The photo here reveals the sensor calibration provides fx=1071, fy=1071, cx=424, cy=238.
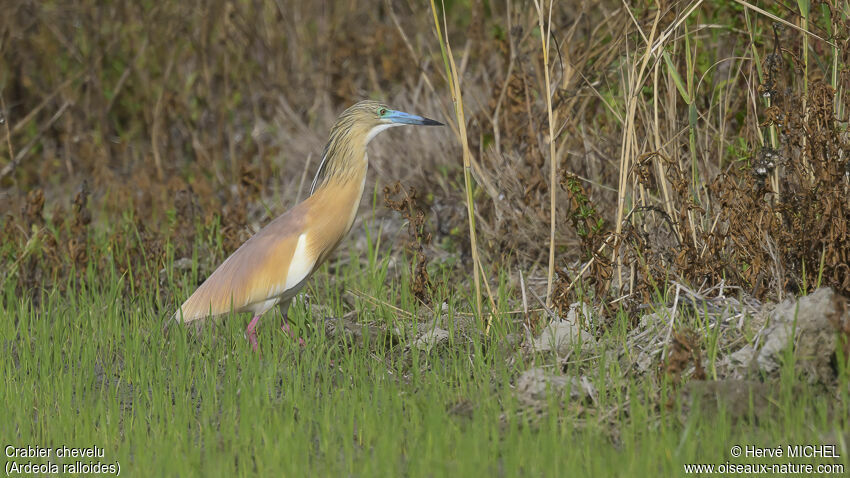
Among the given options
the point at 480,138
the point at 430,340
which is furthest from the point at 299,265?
the point at 480,138

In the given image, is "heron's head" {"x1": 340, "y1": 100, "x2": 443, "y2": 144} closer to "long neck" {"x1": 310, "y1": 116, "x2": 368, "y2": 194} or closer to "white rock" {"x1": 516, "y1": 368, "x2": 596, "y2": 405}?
"long neck" {"x1": 310, "y1": 116, "x2": 368, "y2": 194}

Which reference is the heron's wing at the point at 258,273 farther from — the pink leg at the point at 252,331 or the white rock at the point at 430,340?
the white rock at the point at 430,340

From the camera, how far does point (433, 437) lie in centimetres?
341

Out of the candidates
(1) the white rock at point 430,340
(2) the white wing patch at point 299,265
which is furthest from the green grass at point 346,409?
(2) the white wing patch at point 299,265

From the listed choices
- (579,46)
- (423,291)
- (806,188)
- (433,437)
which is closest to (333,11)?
(579,46)

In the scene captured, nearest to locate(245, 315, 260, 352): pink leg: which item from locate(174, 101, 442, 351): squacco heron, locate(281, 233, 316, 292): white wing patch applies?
locate(174, 101, 442, 351): squacco heron

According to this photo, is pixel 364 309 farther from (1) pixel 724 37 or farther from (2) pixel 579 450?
(1) pixel 724 37

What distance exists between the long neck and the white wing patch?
348 mm

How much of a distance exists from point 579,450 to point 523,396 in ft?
1.54

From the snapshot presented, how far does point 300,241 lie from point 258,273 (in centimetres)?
23

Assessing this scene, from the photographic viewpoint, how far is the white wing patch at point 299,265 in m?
4.61

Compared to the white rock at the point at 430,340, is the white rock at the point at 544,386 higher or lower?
lower

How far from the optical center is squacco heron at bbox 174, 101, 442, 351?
4.61m

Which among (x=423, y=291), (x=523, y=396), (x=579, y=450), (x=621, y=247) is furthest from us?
(x=423, y=291)
